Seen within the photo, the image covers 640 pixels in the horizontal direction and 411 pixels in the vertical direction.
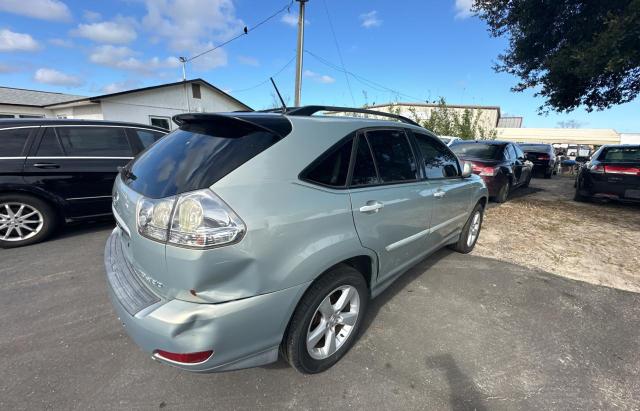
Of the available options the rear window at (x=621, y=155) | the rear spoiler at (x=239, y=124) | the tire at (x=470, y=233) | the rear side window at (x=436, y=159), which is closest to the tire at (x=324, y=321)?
the rear spoiler at (x=239, y=124)

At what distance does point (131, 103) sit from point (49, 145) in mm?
13212

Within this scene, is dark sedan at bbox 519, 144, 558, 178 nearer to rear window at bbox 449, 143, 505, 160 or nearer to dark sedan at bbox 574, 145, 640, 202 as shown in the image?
dark sedan at bbox 574, 145, 640, 202

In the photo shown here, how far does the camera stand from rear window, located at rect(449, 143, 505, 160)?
23.8 feet

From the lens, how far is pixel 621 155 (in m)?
6.74

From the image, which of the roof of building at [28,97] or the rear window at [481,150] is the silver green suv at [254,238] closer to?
the rear window at [481,150]

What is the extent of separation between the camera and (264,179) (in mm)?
1561

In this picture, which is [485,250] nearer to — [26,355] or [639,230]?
[639,230]

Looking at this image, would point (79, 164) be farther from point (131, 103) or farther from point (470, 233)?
point (131, 103)

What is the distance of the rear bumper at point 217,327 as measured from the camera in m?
1.45

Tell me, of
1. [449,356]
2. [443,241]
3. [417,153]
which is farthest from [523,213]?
[449,356]

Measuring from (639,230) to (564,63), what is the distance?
159 inches

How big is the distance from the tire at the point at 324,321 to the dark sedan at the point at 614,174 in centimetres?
749

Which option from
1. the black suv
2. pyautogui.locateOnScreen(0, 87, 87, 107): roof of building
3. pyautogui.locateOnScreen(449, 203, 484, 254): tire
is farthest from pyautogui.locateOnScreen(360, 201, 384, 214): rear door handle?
pyautogui.locateOnScreen(0, 87, 87, 107): roof of building

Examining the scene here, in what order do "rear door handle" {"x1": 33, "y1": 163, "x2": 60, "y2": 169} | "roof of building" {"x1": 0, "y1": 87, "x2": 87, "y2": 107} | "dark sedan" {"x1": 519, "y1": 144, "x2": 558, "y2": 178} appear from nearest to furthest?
"rear door handle" {"x1": 33, "y1": 163, "x2": 60, "y2": 169} < "dark sedan" {"x1": 519, "y1": 144, "x2": 558, "y2": 178} < "roof of building" {"x1": 0, "y1": 87, "x2": 87, "y2": 107}
